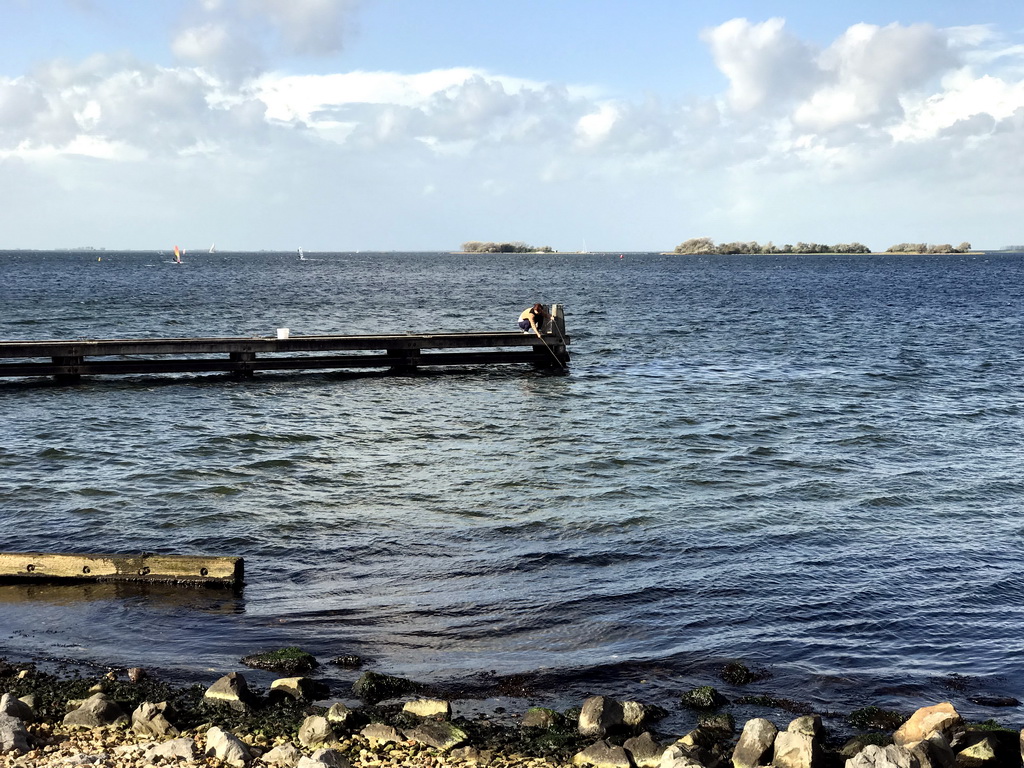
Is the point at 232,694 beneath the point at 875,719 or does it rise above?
above

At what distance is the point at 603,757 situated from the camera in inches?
254

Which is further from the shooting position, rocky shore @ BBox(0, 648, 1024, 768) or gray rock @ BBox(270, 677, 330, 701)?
gray rock @ BBox(270, 677, 330, 701)

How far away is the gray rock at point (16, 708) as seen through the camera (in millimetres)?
6746

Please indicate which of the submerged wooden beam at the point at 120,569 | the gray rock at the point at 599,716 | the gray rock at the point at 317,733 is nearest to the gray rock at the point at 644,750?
the gray rock at the point at 599,716

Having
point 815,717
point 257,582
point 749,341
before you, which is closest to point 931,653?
point 815,717

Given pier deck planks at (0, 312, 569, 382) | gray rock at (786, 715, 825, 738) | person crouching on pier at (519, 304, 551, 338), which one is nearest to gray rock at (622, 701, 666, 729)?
gray rock at (786, 715, 825, 738)

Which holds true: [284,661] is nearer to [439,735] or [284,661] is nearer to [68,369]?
[439,735]

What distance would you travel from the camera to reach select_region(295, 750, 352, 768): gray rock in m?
5.96

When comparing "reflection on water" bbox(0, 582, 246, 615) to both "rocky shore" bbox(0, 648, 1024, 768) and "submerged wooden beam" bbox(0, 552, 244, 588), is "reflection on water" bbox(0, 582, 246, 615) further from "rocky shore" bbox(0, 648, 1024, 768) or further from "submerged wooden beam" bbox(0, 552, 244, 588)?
"rocky shore" bbox(0, 648, 1024, 768)

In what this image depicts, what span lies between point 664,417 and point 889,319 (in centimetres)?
3716

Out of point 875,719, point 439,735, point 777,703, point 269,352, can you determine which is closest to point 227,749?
point 439,735

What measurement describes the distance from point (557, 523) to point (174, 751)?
7330 millimetres

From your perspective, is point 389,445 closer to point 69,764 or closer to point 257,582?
point 257,582

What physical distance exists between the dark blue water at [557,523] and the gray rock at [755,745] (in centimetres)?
84
